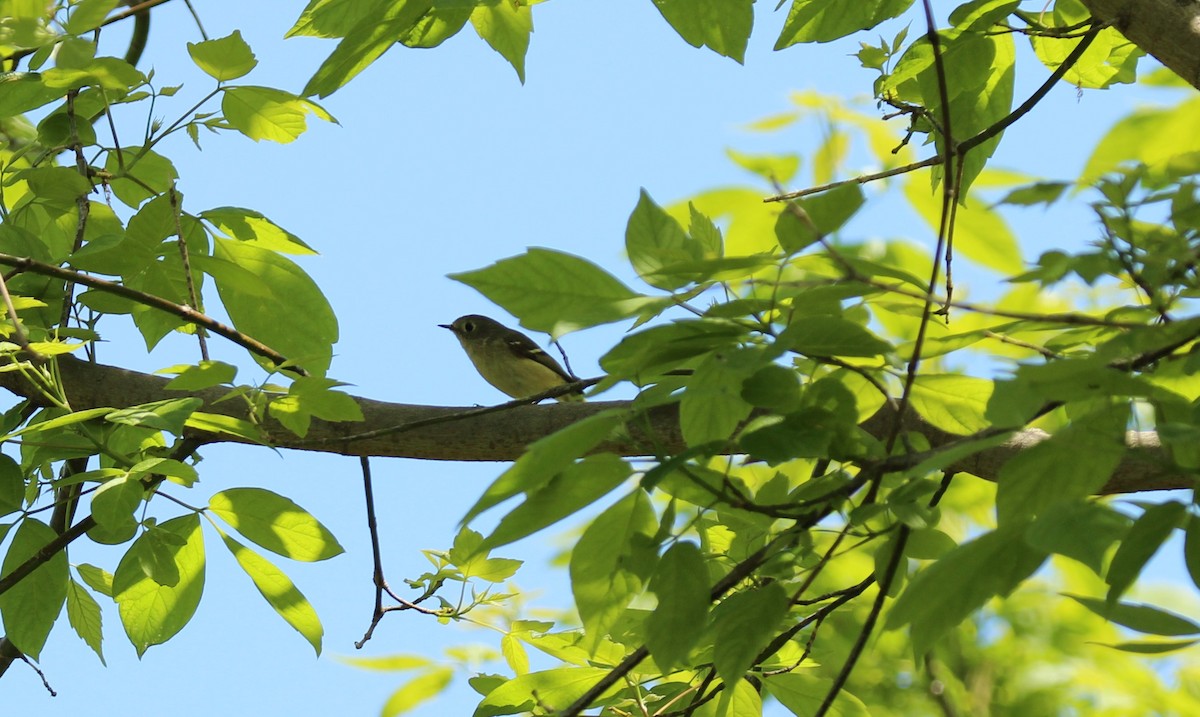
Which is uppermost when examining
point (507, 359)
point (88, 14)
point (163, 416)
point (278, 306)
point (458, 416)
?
point (507, 359)

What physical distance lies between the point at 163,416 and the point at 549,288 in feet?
3.33

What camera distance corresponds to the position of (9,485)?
2.74 m

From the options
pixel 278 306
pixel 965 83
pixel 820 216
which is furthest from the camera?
pixel 278 306

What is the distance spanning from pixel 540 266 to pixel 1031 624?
568cm

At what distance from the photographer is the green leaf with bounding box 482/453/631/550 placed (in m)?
1.50

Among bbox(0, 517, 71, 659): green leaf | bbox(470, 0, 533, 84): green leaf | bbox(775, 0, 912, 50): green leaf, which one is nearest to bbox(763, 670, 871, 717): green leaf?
bbox(775, 0, 912, 50): green leaf

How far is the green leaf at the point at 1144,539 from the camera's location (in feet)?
4.38

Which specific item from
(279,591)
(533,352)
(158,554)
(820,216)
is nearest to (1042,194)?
(820,216)

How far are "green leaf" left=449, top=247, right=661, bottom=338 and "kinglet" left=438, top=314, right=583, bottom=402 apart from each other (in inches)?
271

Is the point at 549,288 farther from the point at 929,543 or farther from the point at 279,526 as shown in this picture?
the point at 279,526

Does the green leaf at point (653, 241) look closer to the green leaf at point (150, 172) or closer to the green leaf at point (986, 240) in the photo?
the green leaf at point (986, 240)

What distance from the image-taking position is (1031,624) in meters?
6.32

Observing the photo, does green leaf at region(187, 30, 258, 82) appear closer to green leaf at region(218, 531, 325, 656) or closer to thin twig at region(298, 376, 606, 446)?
thin twig at region(298, 376, 606, 446)

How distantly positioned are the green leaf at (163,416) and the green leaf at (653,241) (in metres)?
1.01
